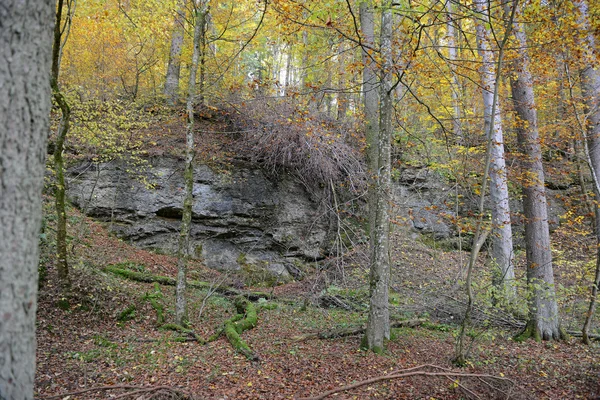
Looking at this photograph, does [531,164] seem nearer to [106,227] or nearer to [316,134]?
[316,134]

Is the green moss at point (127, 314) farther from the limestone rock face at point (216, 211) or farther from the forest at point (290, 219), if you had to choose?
the limestone rock face at point (216, 211)

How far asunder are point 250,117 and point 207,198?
3274 mm

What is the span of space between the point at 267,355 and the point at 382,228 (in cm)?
295

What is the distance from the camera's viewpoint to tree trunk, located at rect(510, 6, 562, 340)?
24.2 feet

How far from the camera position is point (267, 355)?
603 centimetres

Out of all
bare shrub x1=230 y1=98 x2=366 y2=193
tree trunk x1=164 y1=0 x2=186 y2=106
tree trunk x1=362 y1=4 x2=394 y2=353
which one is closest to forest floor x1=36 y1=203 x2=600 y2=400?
tree trunk x1=362 y1=4 x2=394 y2=353

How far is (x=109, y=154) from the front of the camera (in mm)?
11805

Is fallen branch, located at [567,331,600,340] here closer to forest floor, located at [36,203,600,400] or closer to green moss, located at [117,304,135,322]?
forest floor, located at [36,203,600,400]

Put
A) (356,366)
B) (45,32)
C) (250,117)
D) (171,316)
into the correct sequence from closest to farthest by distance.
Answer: (45,32), (356,366), (171,316), (250,117)

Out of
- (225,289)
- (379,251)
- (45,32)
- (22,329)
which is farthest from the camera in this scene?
(225,289)

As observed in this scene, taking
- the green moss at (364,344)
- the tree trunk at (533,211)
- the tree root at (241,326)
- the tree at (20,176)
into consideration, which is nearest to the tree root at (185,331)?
the tree root at (241,326)

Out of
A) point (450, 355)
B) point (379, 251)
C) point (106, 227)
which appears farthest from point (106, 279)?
point (450, 355)

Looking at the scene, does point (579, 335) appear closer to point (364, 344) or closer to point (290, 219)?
point (364, 344)

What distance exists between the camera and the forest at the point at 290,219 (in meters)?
4.52
